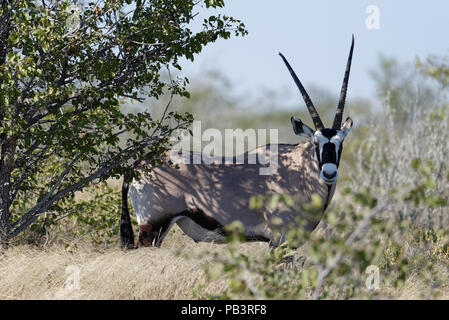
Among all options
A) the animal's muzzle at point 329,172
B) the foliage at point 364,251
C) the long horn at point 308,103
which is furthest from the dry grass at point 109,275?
the long horn at point 308,103

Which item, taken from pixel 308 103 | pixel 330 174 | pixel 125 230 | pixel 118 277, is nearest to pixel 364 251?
pixel 330 174

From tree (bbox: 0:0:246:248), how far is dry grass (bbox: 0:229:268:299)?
110 centimetres

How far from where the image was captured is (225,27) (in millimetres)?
7586

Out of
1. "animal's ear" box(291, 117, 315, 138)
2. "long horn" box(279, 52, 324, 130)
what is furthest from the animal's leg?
"long horn" box(279, 52, 324, 130)

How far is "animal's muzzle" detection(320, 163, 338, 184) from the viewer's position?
686 cm

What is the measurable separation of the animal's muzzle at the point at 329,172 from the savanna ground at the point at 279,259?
585 millimetres

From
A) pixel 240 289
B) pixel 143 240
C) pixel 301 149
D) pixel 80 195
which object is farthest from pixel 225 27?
pixel 80 195

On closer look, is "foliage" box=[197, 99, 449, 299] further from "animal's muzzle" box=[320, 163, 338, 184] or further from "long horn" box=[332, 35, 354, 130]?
"long horn" box=[332, 35, 354, 130]

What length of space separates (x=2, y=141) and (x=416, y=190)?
16.7 ft

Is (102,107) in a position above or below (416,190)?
above

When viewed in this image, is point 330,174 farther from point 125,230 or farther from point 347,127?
point 125,230

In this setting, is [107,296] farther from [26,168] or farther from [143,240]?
[26,168]

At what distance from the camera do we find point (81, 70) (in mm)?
7383
